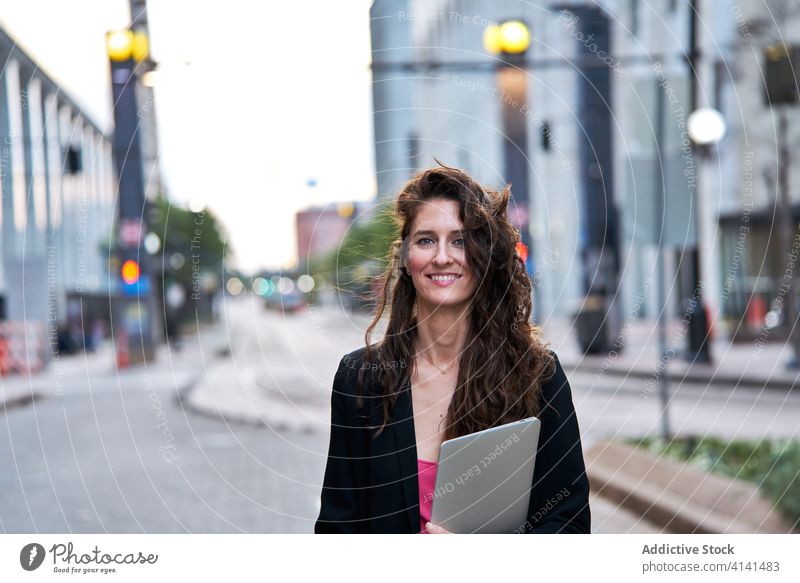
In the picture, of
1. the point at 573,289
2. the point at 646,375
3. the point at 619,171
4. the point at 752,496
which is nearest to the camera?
the point at 752,496

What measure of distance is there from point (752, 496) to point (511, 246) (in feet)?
11.4

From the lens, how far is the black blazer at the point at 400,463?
2521mm

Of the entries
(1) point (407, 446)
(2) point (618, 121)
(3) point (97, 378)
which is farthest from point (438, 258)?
(2) point (618, 121)

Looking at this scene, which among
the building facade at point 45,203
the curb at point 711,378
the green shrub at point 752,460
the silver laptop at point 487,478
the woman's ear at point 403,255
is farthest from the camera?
the curb at point 711,378

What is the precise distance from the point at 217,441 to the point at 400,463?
332 inches

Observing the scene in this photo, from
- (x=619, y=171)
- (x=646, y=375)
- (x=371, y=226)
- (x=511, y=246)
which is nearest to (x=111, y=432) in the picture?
(x=646, y=375)

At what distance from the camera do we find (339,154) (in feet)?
12.5

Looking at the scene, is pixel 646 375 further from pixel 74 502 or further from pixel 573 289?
pixel 573 289

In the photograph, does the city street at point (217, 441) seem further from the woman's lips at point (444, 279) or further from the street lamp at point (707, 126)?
the street lamp at point (707, 126)

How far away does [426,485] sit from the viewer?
2.56m

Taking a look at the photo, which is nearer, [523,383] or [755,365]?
[523,383]

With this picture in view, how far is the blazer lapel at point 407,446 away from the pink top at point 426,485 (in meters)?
0.01

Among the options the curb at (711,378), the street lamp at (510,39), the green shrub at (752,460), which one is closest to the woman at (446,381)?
the green shrub at (752,460)

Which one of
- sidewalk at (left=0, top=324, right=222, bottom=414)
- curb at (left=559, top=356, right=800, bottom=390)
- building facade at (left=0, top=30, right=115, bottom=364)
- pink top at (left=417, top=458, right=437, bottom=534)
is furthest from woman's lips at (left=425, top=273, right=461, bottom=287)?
sidewalk at (left=0, top=324, right=222, bottom=414)
